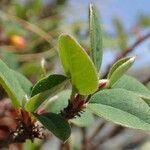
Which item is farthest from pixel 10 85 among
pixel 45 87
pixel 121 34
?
pixel 121 34

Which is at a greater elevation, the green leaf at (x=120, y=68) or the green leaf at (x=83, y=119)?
the green leaf at (x=120, y=68)

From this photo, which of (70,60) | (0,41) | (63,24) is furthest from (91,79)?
(63,24)

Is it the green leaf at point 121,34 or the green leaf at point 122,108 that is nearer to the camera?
the green leaf at point 122,108

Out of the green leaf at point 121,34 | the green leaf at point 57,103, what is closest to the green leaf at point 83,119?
the green leaf at point 57,103

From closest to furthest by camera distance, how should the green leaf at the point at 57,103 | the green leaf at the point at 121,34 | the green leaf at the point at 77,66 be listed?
the green leaf at the point at 77,66 → the green leaf at the point at 57,103 → the green leaf at the point at 121,34

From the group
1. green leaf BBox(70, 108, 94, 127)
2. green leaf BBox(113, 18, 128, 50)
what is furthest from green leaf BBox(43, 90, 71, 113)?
green leaf BBox(113, 18, 128, 50)

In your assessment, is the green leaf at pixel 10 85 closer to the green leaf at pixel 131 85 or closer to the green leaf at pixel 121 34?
the green leaf at pixel 131 85

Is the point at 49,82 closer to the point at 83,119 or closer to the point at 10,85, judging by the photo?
the point at 10,85

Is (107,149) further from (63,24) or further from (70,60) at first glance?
(70,60)
